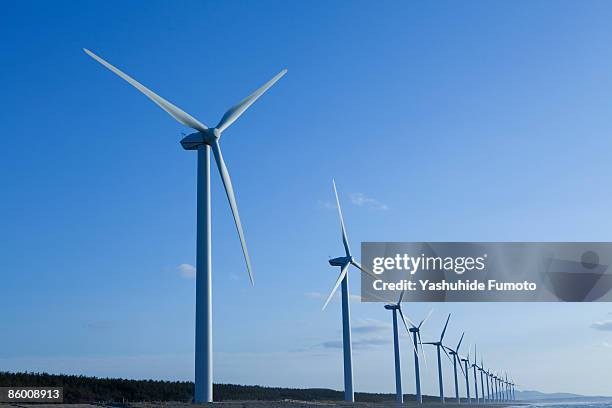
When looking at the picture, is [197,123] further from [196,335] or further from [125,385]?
[125,385]

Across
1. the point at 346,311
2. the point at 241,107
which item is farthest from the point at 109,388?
the point at 241,107

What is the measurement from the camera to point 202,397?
183ft

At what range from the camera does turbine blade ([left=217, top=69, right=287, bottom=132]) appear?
2554 inches

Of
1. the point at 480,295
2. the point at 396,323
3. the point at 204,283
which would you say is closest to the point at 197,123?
the point at 204,283

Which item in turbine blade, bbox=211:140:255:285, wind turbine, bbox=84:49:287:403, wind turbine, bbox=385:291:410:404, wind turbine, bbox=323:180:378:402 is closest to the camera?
wind turbine, bbox=84:49:287:403

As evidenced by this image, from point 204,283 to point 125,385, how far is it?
92251 millimetres

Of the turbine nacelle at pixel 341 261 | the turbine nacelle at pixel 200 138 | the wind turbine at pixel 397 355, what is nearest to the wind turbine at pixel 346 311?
the turbine nacelle at pixel 341 261

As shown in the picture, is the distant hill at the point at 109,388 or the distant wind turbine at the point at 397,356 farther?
the distant wind turbine at the point at 397,356

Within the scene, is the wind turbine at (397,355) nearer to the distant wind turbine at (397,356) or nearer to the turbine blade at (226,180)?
the distant wind turbine at (397,356)

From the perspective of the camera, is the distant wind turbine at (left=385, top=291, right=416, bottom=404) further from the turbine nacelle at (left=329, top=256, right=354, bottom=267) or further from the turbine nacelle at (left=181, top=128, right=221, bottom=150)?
the turbine nacelle at (left=181, top=128, right=221, bottom=150)

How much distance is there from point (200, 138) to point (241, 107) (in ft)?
22.7

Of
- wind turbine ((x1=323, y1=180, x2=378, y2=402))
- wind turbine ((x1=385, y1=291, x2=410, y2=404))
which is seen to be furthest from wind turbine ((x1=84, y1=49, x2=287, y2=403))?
wind turbine ((x1=385, y1=291, x2=410, y2=404))

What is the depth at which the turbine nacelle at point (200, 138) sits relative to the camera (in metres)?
61.8

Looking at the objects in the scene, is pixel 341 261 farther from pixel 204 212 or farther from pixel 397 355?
pixel 204 212
